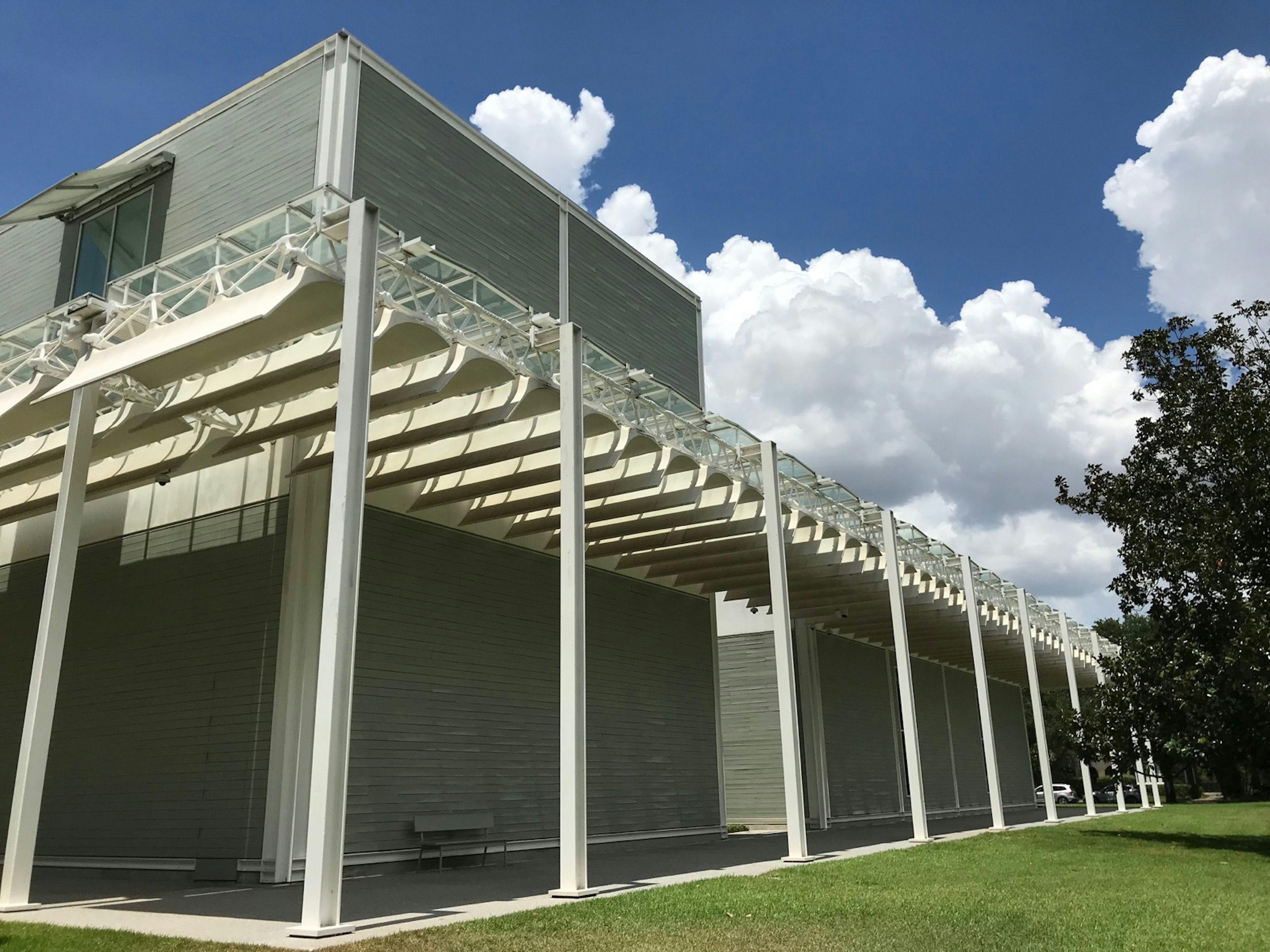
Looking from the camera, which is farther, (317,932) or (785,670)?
(785,670)

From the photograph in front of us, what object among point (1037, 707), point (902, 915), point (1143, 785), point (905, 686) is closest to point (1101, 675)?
point (1143, 785)

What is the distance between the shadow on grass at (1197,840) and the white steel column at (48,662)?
51.7 ft

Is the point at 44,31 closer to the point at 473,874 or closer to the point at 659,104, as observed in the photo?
the point at 659,104

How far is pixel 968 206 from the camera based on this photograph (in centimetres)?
1630

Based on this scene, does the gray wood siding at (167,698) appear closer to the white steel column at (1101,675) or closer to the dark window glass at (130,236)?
the dark window glass at (130,236)

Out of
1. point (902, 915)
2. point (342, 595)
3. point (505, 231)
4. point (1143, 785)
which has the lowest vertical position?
point (902, 915)

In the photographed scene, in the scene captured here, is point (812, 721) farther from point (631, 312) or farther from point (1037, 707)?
point (631, 312)

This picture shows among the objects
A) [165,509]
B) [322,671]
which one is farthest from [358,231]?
[165,509]

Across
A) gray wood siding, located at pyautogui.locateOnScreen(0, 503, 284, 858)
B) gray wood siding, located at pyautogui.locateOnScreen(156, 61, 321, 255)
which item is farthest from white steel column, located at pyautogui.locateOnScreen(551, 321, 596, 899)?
gray wood siding, located at pyautogui.locateOnScreen(156, 61, 321, 255)

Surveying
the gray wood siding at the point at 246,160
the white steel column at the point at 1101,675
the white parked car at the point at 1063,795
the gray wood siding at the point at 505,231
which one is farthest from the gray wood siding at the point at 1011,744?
the gray wood siding at the point at 246,160

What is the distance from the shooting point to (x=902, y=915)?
26.5 ft

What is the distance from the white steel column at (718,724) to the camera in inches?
765

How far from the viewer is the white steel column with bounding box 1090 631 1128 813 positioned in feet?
92.3

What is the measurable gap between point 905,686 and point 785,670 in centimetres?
427
